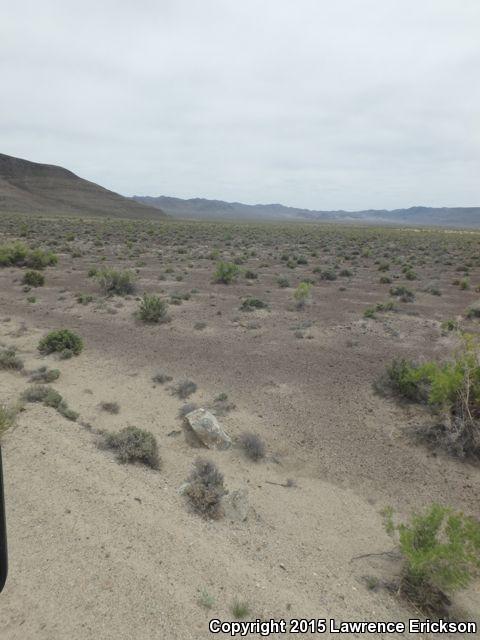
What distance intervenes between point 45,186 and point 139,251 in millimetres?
Result: 87311

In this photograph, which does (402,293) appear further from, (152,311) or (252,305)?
(152,311)

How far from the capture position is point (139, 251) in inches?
1294

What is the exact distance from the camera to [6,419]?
5824 mm

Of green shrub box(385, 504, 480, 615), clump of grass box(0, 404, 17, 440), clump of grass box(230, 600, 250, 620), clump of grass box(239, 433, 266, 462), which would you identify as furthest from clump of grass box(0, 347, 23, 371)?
green shrub box(385, 504, 480, 615)

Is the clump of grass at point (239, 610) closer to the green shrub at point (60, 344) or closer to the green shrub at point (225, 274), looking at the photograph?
the green shrub at point (60, 344)

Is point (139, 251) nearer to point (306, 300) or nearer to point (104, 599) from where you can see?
point (306, 300)

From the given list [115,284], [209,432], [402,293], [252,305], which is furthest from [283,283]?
[209,432]

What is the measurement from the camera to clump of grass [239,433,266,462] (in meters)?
6.70

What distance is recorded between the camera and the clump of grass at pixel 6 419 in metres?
5.63

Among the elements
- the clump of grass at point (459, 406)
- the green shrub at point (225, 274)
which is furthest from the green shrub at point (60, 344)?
the green shrub at point (225, 274)

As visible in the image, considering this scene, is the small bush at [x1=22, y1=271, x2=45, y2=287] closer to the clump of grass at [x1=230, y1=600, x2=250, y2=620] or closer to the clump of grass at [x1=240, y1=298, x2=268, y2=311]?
the clump of grass at [x1=240, y1=298, x2=268, y2=311]

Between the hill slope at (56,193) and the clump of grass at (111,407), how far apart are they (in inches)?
3690

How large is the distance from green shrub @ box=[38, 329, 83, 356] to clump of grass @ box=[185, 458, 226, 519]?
6.06 m

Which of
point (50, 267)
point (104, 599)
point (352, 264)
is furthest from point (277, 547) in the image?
point (352, 264)
